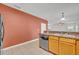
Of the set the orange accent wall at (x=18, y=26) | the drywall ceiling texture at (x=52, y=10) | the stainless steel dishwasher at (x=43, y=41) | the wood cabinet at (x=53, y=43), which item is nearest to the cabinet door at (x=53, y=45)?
the wood cabinet at (x=53, y=43)

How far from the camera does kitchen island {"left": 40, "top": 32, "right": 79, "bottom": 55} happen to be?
11.6ft

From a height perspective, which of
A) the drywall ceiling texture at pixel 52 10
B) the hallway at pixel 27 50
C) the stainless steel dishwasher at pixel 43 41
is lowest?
the hallway at pixel 27 50

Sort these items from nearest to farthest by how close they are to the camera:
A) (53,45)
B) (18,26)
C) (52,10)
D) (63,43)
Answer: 1. (52,10)
2. (18,26)
3. (63,43)
4. (53,45)

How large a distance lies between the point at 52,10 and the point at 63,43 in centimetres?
86

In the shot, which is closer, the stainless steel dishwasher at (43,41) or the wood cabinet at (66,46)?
the wood cabinet at (66,46)

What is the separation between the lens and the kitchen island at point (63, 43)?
11.6 ft

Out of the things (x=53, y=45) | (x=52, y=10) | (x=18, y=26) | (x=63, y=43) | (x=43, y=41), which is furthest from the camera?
(x=53, y=45)

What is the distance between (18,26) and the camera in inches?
150

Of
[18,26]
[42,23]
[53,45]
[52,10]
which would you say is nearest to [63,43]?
[53,45]

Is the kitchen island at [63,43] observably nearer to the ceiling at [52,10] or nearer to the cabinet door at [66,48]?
the cabinet door at [66,48]

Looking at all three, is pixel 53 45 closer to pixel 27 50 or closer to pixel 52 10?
pixel 27 50

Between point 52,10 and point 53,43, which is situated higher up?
point 52,10

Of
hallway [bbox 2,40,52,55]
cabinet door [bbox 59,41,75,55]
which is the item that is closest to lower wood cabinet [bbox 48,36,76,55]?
cabinet door [bbox 59,41,75,55]
